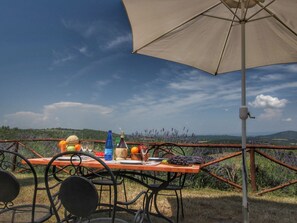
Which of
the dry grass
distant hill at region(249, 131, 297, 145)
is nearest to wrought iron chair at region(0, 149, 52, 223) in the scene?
the dry grass

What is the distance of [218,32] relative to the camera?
4.00m

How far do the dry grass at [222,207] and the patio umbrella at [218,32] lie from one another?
1.22 meters

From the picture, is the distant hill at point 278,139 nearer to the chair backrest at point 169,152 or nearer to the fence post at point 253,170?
the fence post at point 253,170

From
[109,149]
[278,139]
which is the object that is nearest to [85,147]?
[109,149]

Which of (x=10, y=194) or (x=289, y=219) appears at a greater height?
(x=10, y=194)

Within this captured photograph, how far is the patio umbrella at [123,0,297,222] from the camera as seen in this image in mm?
3291

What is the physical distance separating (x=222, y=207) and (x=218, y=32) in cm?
259

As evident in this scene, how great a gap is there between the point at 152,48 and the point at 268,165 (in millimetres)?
3667

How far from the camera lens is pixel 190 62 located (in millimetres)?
4391

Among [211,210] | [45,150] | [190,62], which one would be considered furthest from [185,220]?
[45,150]

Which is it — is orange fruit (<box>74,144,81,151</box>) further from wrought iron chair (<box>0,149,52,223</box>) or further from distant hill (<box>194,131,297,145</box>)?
distant hill (<box>194,131,297,145</box>)

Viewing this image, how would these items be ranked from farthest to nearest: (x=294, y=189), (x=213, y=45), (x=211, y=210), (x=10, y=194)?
(x=294, y=189) < (x=211, y=210) < (x=213, y=45) < (x=10, y=194)

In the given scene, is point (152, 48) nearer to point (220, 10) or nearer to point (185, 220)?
point (220, 10)

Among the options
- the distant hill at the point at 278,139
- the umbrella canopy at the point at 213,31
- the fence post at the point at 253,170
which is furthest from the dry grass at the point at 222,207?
the umbrella canopy at the point at 213,31
